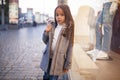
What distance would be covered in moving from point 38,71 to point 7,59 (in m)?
1.39

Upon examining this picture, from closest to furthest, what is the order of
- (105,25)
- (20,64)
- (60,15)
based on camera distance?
(60,15) → (105,25) → (20,64)

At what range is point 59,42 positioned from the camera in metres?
3.09

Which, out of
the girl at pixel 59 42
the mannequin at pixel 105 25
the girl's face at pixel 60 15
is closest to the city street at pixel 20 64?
the mannequin at pixel 105 25

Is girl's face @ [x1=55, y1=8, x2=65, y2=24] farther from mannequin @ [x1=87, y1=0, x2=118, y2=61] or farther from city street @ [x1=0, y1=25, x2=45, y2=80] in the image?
mannequin @ [x1=87, y1=0, x2=118, y2=61]

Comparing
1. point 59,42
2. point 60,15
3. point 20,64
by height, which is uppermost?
point 60,15

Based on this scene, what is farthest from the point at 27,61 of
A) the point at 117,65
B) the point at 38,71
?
the point at 117,65

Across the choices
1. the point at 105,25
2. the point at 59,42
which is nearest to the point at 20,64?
the point at 105,25

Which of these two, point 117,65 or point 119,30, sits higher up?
point 119,30

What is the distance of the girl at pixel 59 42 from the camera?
3072 millimetres

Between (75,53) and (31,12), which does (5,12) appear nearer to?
(31,12)

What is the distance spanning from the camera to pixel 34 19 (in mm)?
19297

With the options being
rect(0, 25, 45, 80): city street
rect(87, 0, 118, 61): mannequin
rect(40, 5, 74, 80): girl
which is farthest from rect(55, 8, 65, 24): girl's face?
rect(87, 0, 118, 61): mannequin

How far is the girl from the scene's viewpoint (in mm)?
3072

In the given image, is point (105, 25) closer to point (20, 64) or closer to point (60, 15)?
point (20, 64)
